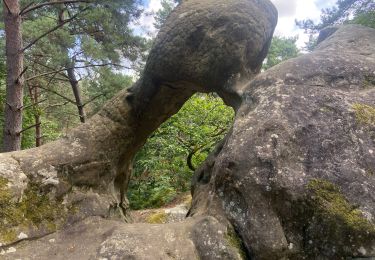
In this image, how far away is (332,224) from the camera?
9.02ft

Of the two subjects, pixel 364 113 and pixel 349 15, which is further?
pixel 349 15

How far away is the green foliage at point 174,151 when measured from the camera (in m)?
11.2

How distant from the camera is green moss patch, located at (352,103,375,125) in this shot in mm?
3172

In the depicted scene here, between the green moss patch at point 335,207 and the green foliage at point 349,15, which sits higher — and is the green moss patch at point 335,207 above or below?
below

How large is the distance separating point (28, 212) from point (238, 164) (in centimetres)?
232

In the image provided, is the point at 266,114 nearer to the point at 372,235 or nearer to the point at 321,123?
the point at 321,123

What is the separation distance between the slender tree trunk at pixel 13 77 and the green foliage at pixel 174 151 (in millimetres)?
4147

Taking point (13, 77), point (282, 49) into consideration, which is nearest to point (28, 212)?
point (13, 77)


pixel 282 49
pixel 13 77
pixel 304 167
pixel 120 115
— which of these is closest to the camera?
pixel 304 167

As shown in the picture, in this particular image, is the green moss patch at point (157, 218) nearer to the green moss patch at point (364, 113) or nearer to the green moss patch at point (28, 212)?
the green moss patch at point (28, 212)

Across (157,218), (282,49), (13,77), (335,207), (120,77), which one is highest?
(282,49)

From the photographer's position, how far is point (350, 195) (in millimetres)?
2812

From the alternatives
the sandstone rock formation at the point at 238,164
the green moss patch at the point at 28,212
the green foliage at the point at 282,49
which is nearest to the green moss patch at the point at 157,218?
the sandstone rock formation at the point at 238,164

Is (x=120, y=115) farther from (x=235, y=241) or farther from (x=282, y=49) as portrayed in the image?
(x=282, y=49)
